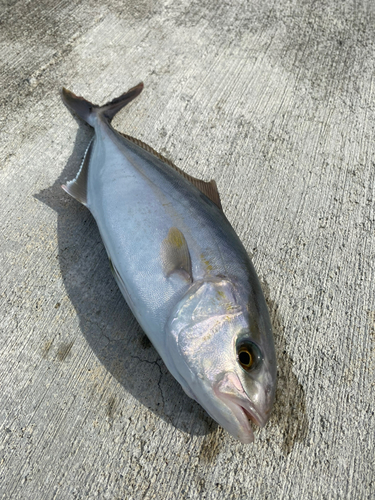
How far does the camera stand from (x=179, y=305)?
173cm

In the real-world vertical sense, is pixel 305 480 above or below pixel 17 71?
below

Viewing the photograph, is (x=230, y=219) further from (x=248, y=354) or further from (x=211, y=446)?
(x=211, y=446)

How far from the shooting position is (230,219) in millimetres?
2502

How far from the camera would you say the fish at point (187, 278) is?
1.58m

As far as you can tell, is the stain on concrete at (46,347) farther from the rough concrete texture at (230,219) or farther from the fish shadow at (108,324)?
the fish shadow at (108,324)

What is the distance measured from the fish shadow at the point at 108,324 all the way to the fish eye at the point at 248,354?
43 cm

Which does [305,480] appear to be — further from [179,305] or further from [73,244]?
[73,244]

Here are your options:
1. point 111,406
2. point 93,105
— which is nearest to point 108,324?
point 111,406

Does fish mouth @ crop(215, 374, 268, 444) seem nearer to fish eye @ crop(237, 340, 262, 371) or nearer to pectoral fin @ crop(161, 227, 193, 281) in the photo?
fish eye @ crop(237, 340, 262, 371)

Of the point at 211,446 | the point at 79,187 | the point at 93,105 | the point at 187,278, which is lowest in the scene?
the point at 211,446

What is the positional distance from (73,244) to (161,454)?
50.0 inches

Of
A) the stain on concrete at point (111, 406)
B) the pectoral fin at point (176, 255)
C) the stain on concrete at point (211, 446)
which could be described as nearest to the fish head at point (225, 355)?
the pectoral fin at point (176, 255)

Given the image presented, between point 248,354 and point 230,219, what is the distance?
1.08 metres

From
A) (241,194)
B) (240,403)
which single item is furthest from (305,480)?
(241,194)
